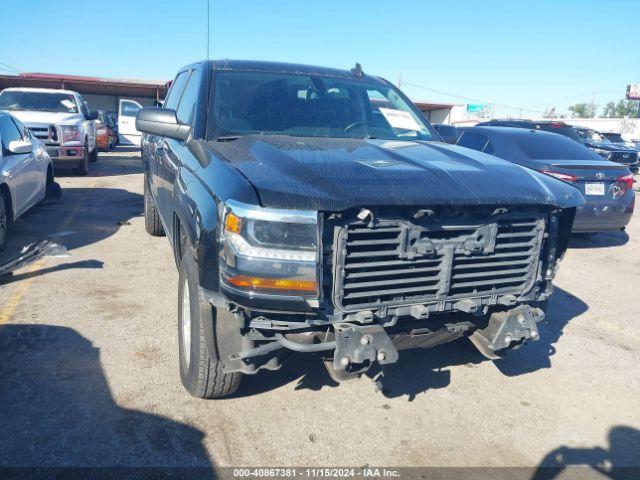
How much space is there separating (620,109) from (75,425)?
12669 cm

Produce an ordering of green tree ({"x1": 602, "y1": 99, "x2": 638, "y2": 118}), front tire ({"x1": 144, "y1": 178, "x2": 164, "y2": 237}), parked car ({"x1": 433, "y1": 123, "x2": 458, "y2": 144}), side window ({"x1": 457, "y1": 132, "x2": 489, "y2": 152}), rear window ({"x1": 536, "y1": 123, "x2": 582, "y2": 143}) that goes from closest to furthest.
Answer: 1. parked car ({"x1": 433, "y1": 123, "x2": 458, "y2": 144})
2. front tire ({"x1": 144, "y1": 178, "x2": 164, "y2": 237})
3. side window ({"x1": 457, "y1": 132, "x2": 489, "y2": 152})
4. rear window ({"x1": 536, "y1": 123, "x2": 582, "y2": 143})
5. green tree ({"x1": 602, "y1": 99, "x2": 638, "y2": 118})

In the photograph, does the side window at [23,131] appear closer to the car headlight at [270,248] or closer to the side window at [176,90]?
the side window at [176,90]

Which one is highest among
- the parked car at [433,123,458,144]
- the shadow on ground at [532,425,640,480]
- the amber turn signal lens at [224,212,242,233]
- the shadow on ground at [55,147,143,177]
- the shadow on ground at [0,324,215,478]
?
the parked car at [433,123,458,144]

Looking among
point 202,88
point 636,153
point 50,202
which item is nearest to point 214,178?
point 202,88

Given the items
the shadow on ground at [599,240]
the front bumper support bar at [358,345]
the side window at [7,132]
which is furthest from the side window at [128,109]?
the front bumper support bar at [358,345]

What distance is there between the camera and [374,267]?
2686 millimetres

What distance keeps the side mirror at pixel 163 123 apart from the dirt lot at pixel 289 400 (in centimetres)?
154

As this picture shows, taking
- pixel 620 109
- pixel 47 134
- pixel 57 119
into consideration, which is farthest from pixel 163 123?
pixel 620 109

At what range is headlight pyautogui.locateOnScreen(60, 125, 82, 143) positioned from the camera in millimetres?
11555

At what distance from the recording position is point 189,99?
170 inches

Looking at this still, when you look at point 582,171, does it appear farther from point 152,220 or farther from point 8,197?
point 8,197

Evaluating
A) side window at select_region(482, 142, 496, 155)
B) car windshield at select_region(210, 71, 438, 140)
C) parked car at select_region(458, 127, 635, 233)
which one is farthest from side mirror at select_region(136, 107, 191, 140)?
side window at select_region(482, 142, 496, 155)

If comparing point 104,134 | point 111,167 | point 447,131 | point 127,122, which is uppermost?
point 447,131

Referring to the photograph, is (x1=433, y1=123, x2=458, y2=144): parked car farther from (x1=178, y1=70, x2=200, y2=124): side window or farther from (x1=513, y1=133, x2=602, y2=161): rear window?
(x1=513, y1=133, x2=602, y2=161): rear window
